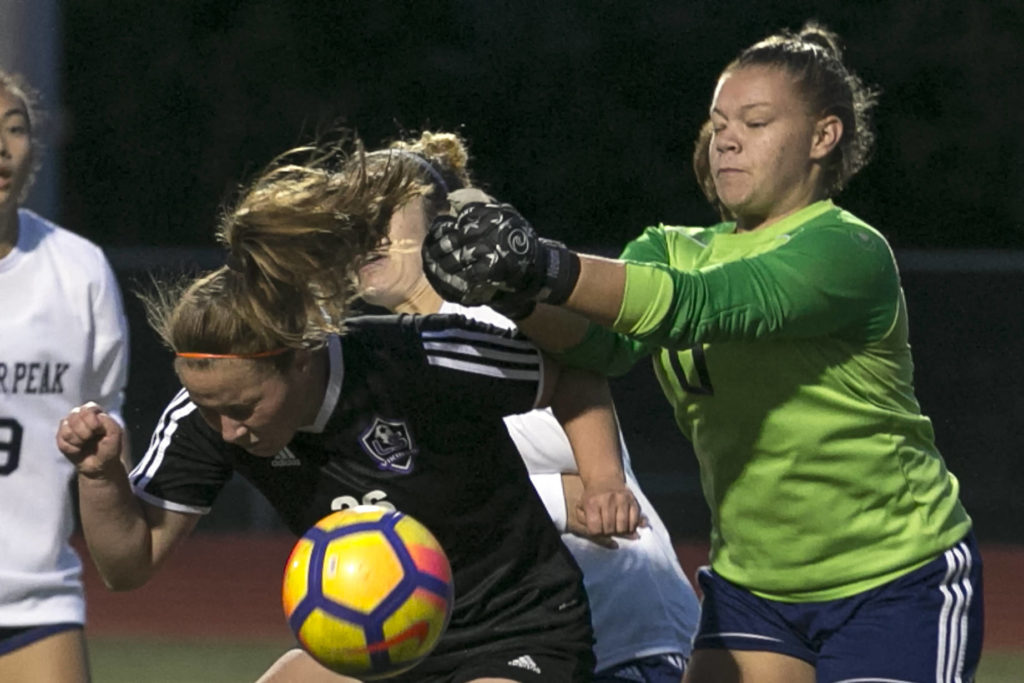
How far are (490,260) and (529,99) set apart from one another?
14.1 meters

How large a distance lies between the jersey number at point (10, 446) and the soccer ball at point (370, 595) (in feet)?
3.57

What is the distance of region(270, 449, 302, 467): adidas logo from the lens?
3617 mm

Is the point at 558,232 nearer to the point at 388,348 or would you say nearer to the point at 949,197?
the point at 949,197

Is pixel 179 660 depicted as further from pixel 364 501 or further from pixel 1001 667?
pixel 364 501

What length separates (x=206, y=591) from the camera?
9844mm

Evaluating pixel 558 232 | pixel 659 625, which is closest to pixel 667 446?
pixel 558 232

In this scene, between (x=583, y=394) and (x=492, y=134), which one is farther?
(x=492, y=134)

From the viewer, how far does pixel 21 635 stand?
14.1ft

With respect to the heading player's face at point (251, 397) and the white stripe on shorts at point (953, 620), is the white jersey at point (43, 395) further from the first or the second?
the white stripe on shorts at point (953, 620)

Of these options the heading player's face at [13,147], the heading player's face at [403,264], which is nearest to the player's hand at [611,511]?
the heading player's face at [403,264]

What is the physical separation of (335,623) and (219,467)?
496 millimetres

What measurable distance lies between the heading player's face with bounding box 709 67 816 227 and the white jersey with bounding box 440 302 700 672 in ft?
1.79

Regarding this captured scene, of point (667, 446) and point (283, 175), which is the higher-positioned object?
point (283, 175)

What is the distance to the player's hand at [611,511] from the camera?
355 centimetres
